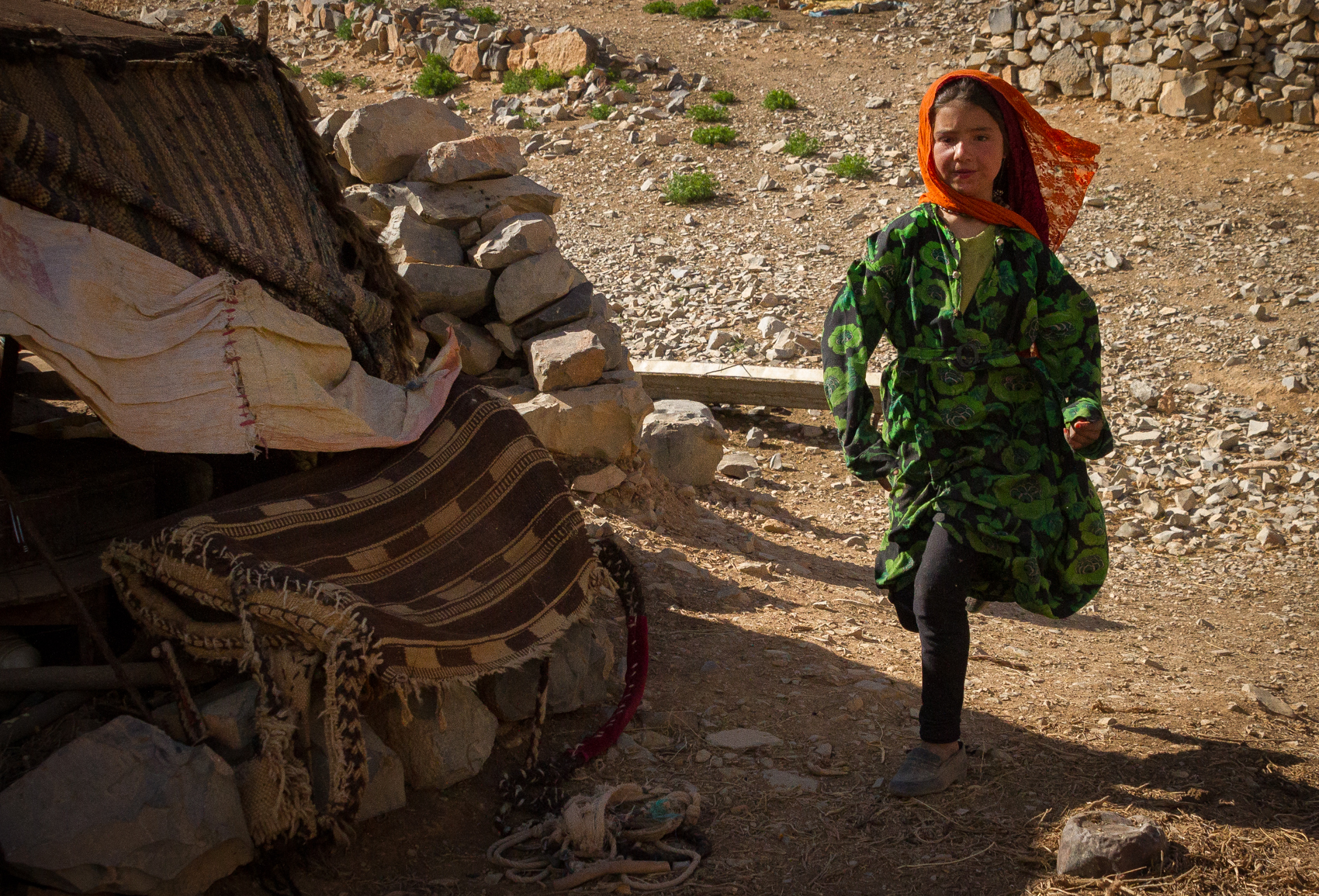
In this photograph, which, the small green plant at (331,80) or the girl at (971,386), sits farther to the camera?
the small green plant at (331,80)

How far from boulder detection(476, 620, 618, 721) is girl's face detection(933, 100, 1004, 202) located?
64.4 inches

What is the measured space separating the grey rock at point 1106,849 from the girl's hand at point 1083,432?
0.89 m

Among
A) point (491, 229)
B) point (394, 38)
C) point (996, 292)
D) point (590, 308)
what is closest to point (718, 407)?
point (590, 308)

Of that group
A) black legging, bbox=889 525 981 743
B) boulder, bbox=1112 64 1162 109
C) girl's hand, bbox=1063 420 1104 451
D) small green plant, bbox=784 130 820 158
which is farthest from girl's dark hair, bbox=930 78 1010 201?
boulder, bbox=1112 64 1162 109

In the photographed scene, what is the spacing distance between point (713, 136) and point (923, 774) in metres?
8.75

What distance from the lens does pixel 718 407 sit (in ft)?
22.5

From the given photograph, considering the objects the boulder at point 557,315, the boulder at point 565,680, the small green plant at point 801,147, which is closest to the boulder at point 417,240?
the boulder at point 557,315

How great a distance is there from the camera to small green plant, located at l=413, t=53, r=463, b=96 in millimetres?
12266

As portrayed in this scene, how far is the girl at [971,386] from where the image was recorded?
263 cm

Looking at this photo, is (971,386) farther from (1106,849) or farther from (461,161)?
(461,161)

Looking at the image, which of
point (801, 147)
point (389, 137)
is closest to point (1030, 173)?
point (389, 137)

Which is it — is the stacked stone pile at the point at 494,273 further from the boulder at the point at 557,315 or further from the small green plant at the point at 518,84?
the small green plant at the point at 518,84

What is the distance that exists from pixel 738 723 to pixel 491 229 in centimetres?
310

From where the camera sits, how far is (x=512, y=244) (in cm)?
519
